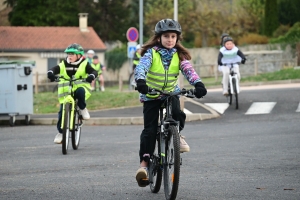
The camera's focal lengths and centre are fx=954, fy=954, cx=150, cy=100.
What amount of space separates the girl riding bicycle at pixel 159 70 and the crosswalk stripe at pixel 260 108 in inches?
502

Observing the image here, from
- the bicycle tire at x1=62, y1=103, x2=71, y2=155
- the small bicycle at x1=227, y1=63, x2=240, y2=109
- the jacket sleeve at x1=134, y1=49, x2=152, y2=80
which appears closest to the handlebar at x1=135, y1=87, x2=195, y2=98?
the jacket sleeve at x1=134, y1=49, x2=152, y2=80

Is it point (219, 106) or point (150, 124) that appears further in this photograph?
point (219, 106)

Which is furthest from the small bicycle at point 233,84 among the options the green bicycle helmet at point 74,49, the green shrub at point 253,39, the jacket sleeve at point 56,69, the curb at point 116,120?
the green shrub at point 253,39

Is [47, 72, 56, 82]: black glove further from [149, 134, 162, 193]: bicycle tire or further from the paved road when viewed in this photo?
[149, 134, 162, 193]: bicycle tire

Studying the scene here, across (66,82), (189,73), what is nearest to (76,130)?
(66,82)

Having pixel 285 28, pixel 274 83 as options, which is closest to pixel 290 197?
pixel 274 83

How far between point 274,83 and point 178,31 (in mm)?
25203

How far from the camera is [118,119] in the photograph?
20594 millimetres

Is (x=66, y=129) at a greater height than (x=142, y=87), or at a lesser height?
lesser

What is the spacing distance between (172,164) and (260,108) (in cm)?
1441

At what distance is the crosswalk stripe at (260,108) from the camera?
2188cm

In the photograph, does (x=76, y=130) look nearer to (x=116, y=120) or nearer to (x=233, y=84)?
(x=116, y=120)

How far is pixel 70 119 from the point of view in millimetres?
14344

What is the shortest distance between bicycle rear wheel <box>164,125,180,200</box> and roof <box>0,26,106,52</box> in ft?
217
